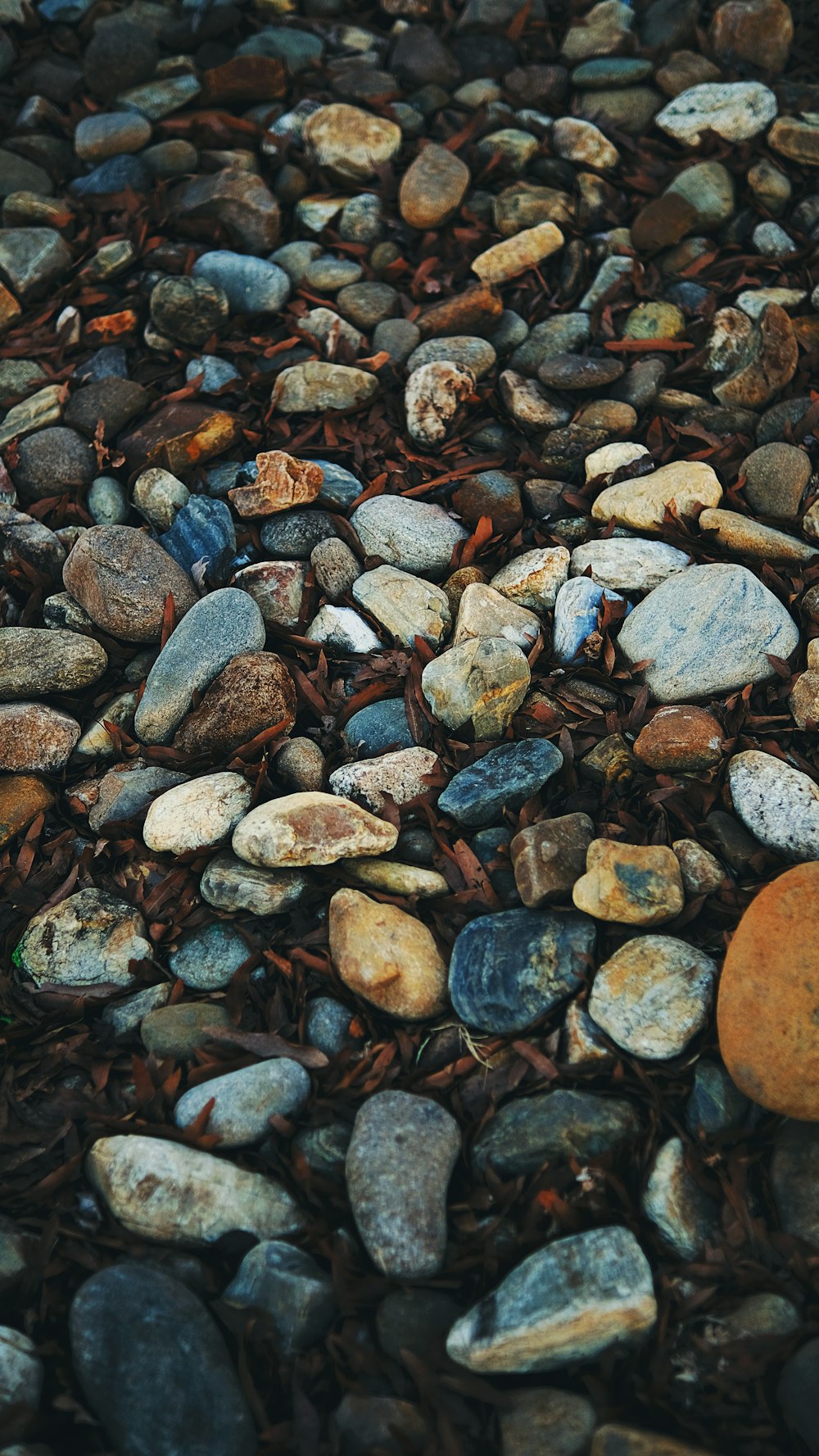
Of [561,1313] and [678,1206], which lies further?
[678,1206]

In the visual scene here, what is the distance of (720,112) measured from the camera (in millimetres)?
3854

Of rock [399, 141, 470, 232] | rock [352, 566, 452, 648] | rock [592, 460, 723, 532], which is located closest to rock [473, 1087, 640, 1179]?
rock [352, 566, 452, 648]

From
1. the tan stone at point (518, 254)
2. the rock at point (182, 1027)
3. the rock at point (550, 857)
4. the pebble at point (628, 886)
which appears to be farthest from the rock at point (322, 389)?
the rock at point (182, 1027)

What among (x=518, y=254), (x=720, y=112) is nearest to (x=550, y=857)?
(x=518, y=254)

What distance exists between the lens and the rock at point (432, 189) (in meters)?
3.78

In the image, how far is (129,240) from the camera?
3.80m

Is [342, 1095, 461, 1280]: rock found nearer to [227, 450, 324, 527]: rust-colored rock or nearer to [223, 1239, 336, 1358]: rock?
[223, 1239, 336, 1358]: rock

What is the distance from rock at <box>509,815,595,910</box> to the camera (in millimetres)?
2221

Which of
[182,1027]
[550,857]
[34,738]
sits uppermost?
[34,738]

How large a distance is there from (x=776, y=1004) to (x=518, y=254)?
9.95 feet

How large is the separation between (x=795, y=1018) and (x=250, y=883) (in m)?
1.31

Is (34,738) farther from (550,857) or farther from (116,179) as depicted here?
(116,179)

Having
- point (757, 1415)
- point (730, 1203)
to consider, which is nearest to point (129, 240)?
point (730, 1203)

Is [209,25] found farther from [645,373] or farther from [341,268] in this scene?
[645,373]
